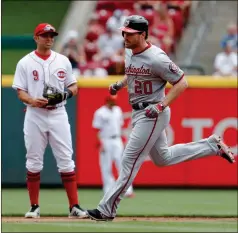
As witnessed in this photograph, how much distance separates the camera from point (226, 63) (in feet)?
64.7

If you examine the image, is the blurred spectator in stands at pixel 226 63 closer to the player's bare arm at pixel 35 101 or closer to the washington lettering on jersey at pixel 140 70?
the player's bare arm at pixel 35 101

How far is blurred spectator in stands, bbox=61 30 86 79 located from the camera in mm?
19531

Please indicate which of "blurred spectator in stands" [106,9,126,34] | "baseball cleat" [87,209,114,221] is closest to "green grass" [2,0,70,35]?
"blurred spectator in stands" [106,9,126,34]

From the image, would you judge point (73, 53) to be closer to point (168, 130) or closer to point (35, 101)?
point (168, 130)

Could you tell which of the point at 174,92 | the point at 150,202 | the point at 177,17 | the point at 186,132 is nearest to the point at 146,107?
the point at 174,92

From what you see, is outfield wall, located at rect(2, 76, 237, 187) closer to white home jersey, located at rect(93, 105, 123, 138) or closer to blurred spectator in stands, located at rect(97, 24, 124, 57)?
white home jersey, located at rect(93, 105, 123, 138)

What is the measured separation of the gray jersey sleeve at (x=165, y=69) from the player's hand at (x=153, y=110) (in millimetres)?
317

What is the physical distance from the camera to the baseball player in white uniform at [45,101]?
36.9 ft

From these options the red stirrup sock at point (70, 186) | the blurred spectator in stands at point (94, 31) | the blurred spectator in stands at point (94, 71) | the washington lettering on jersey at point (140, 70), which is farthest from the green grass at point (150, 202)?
the washington lettering on jersey at point (140, 70)

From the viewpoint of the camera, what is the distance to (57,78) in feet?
37.3

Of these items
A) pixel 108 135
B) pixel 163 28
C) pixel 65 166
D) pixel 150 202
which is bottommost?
pixel 150 202

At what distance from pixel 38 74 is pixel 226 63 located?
8903mm

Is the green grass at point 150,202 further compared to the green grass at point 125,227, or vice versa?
the green grass at point 150,202

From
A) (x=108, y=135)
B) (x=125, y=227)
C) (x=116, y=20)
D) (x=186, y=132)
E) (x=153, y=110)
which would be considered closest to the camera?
(x=153, y=110)
